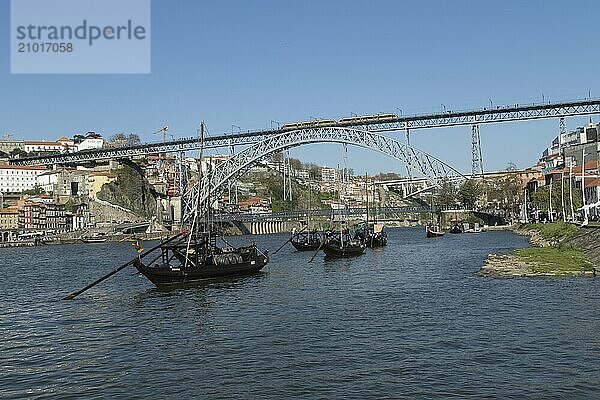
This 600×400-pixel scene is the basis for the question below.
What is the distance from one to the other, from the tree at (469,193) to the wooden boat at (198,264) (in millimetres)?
81010

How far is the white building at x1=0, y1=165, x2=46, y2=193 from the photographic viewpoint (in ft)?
465

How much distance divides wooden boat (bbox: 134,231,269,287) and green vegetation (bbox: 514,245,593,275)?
14.1 metres

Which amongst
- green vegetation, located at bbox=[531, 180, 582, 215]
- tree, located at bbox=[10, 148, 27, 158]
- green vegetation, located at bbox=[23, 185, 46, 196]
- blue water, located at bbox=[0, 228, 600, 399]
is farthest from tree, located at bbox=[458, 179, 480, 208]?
tree, located at bbox=[10, 148, 27, 158]

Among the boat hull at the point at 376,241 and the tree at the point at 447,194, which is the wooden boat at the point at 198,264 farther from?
the tree at the point at 447,194

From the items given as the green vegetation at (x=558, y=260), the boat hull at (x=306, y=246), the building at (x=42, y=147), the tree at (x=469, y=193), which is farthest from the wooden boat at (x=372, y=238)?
the building at (x=42, y=147)

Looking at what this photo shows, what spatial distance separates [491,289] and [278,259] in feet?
90.8

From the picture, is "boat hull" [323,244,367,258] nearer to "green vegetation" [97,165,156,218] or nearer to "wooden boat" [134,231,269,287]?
"wooden boat" [134,231,269,287]

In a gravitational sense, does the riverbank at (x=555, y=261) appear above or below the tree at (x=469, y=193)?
below

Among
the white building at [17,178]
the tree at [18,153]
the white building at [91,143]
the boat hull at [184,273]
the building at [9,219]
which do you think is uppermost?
the white building at [91,143]

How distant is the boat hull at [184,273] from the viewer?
31484 mm

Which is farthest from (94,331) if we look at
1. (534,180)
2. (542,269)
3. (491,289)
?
(534,180)

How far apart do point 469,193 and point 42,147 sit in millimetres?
107018

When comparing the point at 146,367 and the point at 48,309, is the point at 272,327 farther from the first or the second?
the point at 48,309

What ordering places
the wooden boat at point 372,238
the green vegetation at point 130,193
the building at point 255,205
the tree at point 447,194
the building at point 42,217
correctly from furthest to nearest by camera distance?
1. the building at point 255,205
2. the green vegetation at point 130,193
3. the building at point 42,217
4. the tree at point 447,194
5. the wooden boat at point 372,238
